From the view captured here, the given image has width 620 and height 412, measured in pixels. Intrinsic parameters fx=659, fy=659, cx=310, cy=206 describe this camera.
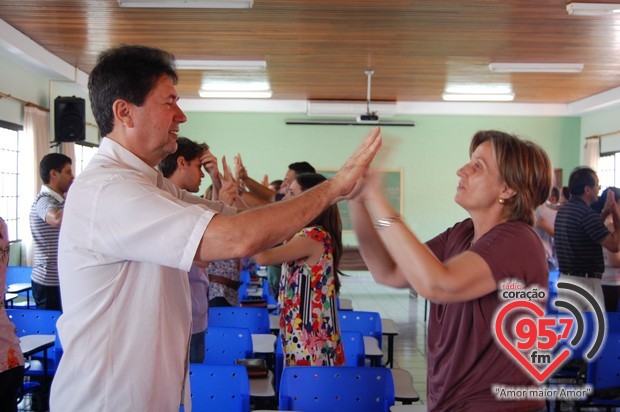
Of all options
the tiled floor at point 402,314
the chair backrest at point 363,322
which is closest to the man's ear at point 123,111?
the chair backrest at point 363,322

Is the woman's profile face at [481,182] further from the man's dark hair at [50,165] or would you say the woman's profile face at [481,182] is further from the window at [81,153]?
the window at [81,153]

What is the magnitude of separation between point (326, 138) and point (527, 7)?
7.95m

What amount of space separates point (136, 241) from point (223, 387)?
1.84 m

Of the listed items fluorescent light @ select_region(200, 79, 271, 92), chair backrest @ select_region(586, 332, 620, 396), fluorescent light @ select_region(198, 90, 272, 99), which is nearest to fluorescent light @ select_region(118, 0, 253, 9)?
chair backrest @ select_region(586, 332, 620, 396)

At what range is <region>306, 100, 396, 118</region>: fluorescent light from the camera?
43.4ft

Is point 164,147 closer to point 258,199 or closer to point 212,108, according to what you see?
point 258,199

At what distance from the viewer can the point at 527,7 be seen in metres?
6.38

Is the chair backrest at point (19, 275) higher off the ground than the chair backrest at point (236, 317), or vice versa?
the chair backrest at point (236, 317)

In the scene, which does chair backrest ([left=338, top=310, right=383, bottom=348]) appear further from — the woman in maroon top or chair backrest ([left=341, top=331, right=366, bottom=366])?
the woman in maroon top

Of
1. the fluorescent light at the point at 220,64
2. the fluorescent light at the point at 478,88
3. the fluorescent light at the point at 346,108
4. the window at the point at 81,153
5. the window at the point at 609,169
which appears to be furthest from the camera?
the fluorescent light at the point at 346,108

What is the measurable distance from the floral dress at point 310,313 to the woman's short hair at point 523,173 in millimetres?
1558

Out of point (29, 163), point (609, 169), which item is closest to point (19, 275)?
point (29, 163)

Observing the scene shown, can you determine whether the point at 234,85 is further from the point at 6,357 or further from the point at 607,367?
the point at 6,357

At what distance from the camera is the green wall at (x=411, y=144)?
1407cm
